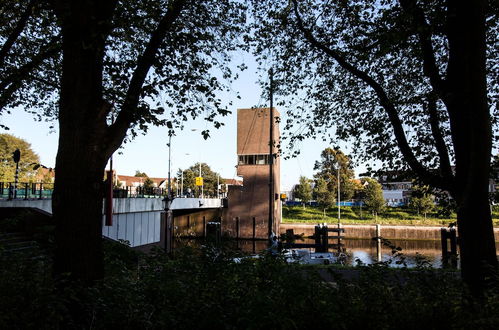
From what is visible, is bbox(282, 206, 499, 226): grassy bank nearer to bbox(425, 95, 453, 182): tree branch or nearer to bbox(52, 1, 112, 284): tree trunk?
bbox(425, 95, 453, 182): tree branch

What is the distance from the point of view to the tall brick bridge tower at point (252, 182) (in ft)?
136

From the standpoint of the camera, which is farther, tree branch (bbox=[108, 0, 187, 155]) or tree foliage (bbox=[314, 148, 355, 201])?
tree foliage (bbox=[314, 148, 355, 201])

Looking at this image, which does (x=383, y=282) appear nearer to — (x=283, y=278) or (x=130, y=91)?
(x=283, y=278)

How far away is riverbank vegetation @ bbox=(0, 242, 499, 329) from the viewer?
10.5 ft

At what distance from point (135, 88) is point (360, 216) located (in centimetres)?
4952

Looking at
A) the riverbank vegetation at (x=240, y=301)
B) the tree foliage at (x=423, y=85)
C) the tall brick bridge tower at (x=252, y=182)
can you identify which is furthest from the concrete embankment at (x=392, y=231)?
the riverbank vegetation at (x=240, y=301)

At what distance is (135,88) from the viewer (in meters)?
5.20

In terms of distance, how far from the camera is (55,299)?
3.28 meters

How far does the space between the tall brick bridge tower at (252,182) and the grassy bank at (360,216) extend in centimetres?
747

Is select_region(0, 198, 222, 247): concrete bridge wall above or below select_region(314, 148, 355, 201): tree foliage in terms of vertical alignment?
below

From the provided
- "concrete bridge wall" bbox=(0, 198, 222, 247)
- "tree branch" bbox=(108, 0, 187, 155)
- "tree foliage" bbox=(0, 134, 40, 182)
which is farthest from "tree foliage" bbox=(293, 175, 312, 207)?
Result: "tree branch" bbox=(108, 0, 187, 155)

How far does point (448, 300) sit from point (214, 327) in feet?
6.83

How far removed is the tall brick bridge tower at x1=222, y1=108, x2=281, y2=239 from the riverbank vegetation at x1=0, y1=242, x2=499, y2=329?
3661 centimetres

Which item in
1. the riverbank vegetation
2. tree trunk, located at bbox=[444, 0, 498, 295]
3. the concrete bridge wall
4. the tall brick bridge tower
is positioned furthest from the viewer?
the tall brick bridge tower
